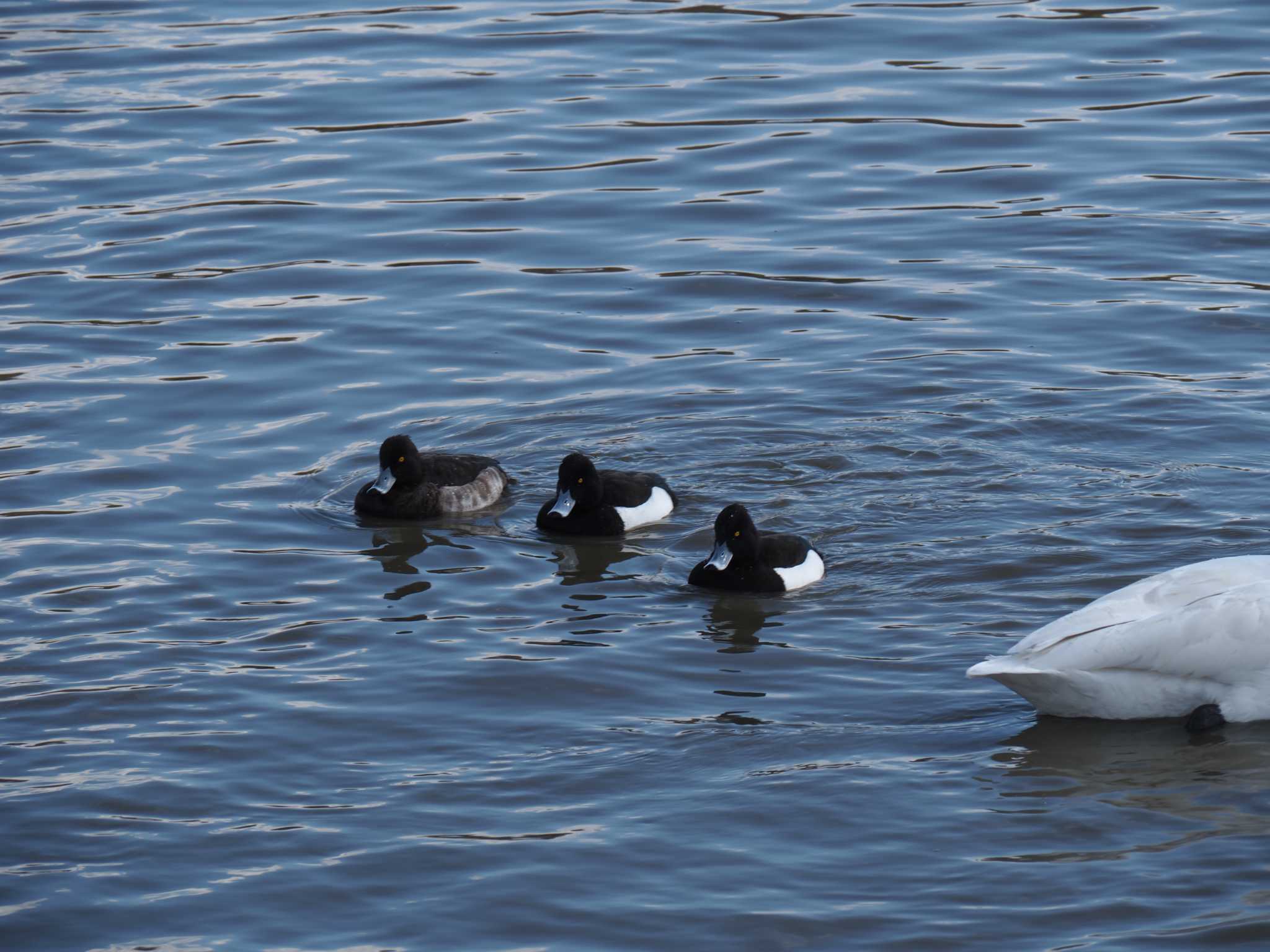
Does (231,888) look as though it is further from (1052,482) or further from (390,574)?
(1052,482)

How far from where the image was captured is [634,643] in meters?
9.99

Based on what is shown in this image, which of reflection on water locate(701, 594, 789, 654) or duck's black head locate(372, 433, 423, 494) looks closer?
reflection on water locate(701, 594, 789, 654)

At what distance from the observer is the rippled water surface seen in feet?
25.2

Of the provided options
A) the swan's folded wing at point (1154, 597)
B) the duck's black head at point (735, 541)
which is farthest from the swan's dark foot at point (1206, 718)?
the duck's black head at point (735, 541)

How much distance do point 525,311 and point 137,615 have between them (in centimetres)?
572

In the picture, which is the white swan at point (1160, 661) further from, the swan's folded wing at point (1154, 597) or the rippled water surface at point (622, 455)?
the rippled water surface at point (622, 455)

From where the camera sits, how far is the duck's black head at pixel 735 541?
1080 centimetres

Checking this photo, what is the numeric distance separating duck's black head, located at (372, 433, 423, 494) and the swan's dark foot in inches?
206

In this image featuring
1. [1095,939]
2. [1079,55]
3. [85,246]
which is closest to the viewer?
[1095,939]

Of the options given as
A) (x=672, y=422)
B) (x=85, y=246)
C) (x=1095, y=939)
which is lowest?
(x=1095, y=939)

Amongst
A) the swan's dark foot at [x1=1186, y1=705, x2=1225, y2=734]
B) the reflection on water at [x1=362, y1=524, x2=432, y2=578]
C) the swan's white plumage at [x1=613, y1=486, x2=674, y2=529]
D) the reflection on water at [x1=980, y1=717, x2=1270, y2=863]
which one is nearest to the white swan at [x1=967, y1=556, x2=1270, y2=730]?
the swan's dark foot at [x1=1186, y1=705, x2=1225, y2=734]

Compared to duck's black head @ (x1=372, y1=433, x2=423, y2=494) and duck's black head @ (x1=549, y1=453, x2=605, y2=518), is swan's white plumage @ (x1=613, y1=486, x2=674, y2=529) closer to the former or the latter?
duck's black head @ (x1=549, y1=453, x2=605, y2=518)

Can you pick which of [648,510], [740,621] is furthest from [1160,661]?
[648,510]

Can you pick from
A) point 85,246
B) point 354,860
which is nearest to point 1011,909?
point 354,860
